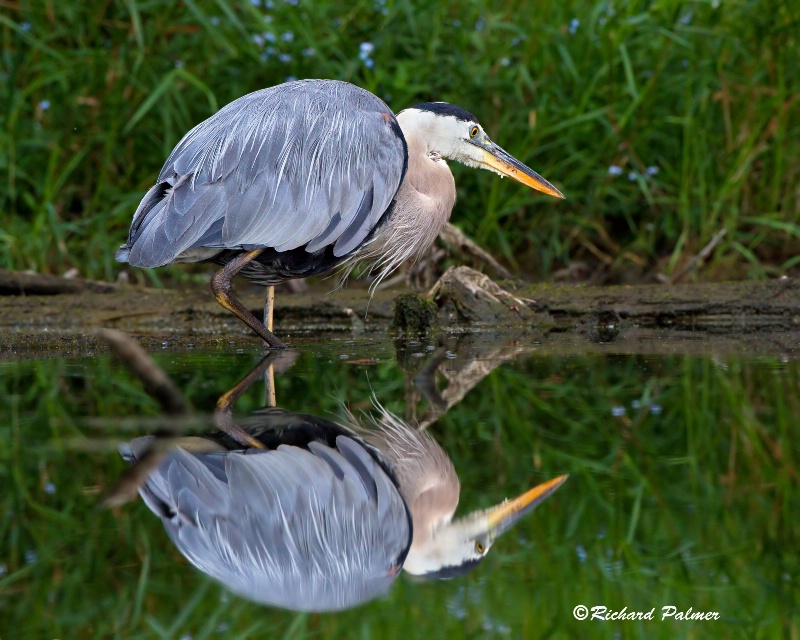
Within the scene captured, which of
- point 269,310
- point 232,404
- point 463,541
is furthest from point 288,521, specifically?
point 269,310

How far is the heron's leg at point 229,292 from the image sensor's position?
4.97 meters

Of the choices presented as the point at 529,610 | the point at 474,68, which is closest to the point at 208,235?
the point at 474,68

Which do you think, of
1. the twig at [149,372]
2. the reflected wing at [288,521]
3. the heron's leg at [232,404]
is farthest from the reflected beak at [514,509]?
the twig at [149,372]

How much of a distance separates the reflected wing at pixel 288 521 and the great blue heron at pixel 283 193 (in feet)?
5.59

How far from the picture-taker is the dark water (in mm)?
2201

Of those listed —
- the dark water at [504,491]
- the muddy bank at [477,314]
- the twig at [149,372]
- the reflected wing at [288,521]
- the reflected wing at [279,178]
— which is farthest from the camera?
the muddy bank at [477,314]

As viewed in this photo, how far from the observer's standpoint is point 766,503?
9.05 feet

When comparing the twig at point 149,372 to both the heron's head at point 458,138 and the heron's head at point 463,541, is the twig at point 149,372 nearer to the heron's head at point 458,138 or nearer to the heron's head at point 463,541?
the heron's head at point 463,541

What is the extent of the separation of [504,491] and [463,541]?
11.9 inches

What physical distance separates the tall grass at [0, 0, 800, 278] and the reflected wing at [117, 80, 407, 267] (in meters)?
1.40

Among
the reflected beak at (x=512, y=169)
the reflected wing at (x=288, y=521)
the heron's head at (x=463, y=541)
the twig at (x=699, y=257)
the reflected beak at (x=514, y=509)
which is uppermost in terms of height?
A: the reflected beak at (x=512, y=169)

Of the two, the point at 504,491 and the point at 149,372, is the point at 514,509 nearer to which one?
the point at 504,491

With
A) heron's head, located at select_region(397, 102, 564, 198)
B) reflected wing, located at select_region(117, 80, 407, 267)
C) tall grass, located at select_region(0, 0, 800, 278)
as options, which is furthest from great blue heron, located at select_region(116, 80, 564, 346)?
tall grass, located at select_region(0, 0, 800, 278)

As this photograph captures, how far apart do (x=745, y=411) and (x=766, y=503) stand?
3.10ft
